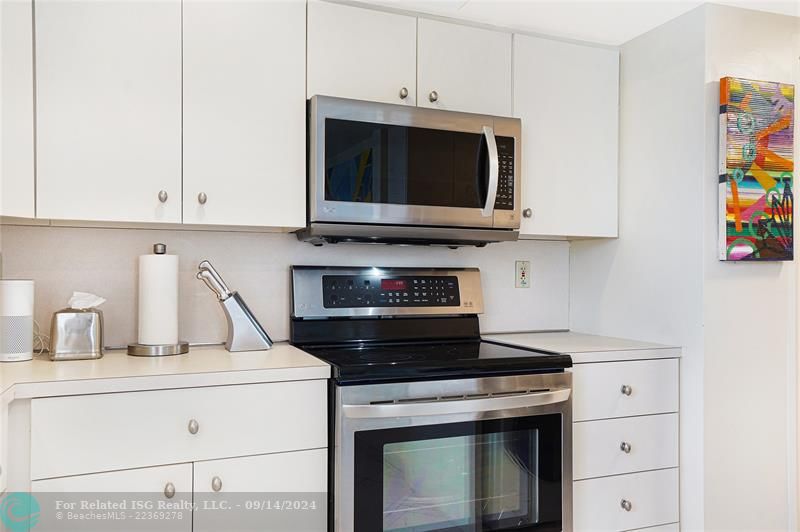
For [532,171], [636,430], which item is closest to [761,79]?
[532,171]

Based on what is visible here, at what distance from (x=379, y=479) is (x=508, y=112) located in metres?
1.33

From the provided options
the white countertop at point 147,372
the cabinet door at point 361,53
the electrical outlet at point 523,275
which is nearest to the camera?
the white countertop at point 147,372

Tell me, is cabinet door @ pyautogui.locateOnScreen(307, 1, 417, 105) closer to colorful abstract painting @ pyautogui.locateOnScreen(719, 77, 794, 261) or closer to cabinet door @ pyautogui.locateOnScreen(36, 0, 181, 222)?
cabinet door @ pyautogui.locateOnScreen(36, 0, 181, 222)

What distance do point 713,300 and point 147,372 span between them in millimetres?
1723

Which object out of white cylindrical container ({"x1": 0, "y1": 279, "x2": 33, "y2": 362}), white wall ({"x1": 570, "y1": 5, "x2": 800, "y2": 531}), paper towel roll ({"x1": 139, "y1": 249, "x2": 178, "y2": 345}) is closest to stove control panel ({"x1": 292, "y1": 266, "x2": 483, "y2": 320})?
paper towel roll ({"x1": 139, "y1": 249, "x2": 178, "y2": 345})

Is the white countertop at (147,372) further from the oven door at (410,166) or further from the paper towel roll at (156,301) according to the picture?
the oven door at (410,166)

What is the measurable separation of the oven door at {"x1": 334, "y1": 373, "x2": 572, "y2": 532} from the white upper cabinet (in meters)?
0.99

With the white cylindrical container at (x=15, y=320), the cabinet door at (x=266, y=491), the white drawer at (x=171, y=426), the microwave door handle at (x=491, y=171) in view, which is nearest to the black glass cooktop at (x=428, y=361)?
the white drawer at (x=171, y=426)

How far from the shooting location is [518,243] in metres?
2.58

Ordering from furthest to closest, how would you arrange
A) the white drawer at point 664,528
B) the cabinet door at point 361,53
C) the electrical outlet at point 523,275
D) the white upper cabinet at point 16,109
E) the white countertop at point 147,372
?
the electrical outlet at point 523,275
the white drawer at point 664,528
the cabinet door at point 361,53
the white upper cabinet at point 16,109
the white countertop at point 147,372

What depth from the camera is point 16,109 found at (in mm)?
1618

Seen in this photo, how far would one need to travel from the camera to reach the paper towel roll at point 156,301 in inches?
74.0

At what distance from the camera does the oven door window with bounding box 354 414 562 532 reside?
66.5 inches

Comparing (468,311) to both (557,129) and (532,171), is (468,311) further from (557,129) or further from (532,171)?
(557,129)
